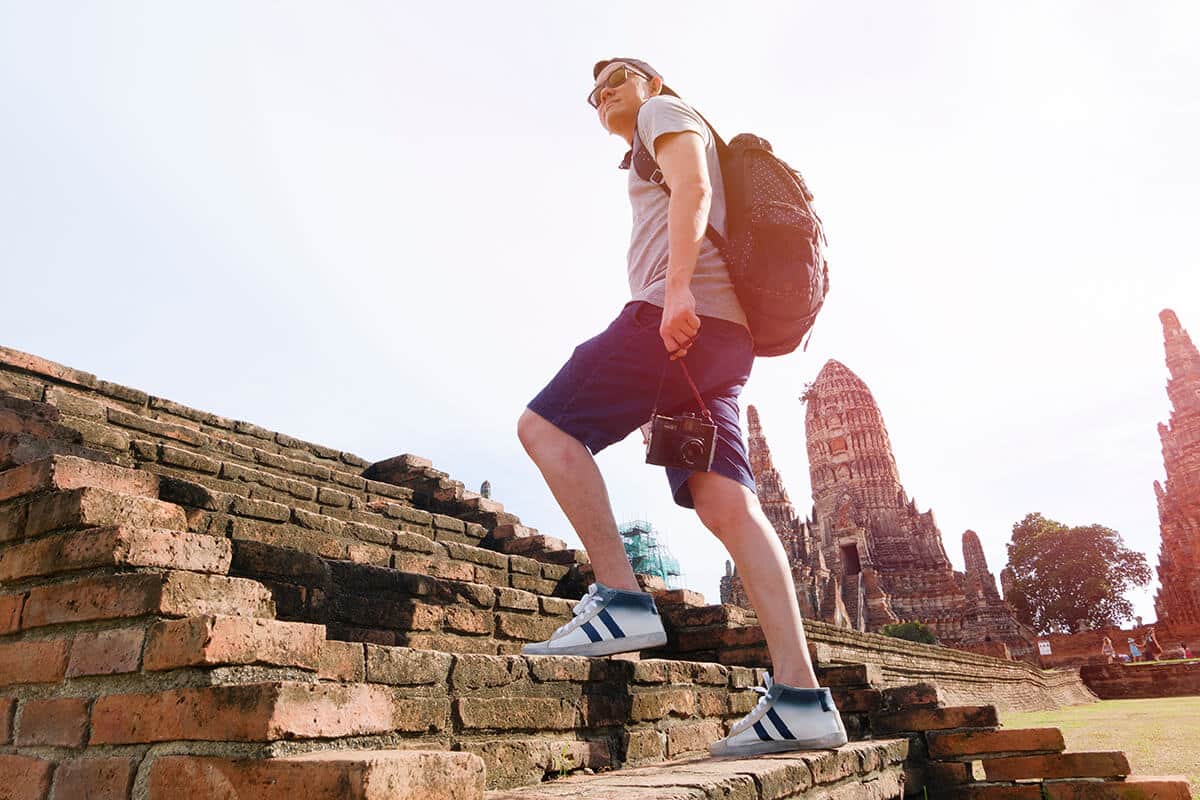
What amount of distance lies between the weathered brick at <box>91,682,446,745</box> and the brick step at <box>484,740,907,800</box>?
315 mm

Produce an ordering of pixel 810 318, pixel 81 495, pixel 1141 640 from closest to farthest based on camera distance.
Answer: pixel 81 495
pixel 810 318
pixel 1141 640

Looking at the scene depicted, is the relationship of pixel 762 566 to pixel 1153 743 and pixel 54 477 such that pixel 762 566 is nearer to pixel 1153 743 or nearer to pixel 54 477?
pixel 54 477

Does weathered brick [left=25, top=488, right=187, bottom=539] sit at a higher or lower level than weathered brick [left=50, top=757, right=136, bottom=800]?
higher

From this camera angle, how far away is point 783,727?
216 centimetres

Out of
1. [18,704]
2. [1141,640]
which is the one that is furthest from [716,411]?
[1141,640]

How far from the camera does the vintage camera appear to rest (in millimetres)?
2271

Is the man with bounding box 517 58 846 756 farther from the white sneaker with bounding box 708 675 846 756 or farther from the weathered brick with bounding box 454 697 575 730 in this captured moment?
the weathered brick with bounding box 454 697 575 730

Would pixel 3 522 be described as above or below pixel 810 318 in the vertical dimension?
below

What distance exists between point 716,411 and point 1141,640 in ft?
147

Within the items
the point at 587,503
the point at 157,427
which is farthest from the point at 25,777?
the point at 157,427

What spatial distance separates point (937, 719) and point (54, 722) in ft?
10.0

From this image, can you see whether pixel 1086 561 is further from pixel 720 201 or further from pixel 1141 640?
pixel 720 201

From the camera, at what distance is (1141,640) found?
37.2 meters

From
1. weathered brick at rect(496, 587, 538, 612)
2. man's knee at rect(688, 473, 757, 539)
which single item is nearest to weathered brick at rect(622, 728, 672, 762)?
man's knee at rect(688, 473, 757, 539)
